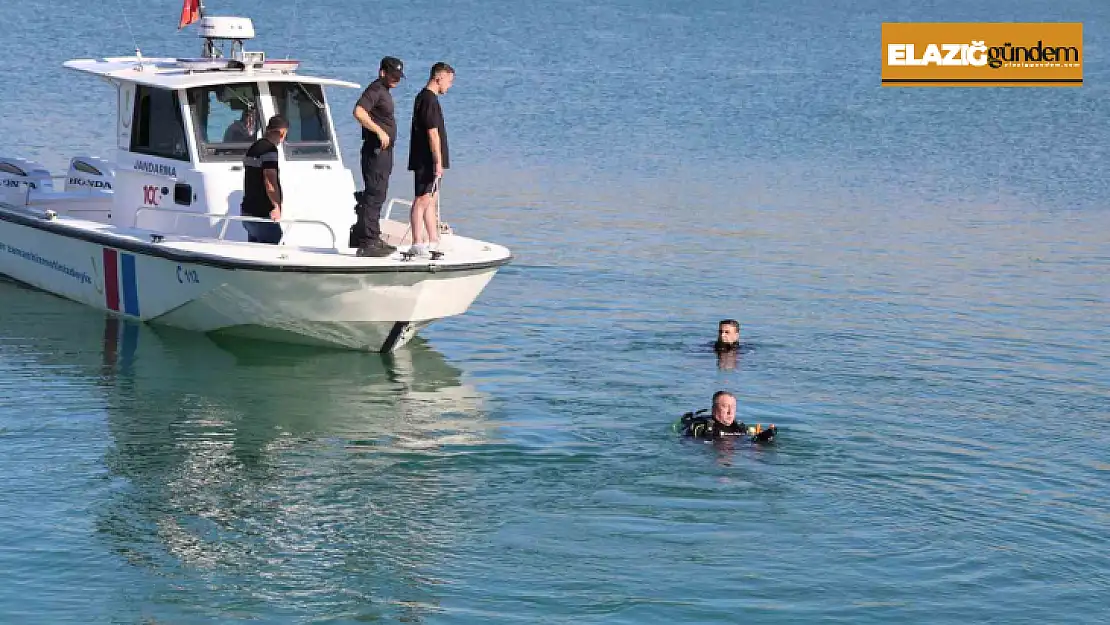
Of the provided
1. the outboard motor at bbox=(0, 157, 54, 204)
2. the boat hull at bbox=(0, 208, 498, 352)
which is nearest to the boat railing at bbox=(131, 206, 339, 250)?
the boat hull at bbox=(0, 208, 498, 352)

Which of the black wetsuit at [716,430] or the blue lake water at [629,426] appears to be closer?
the blue lake water at [629,426]

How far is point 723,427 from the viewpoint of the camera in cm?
1334

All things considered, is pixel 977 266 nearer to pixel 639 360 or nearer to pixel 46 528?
pixel 639 360

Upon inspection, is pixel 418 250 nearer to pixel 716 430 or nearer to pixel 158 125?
pixel 158 125

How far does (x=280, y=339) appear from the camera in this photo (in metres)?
16.8

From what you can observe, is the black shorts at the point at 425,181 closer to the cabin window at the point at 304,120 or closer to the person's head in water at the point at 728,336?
the cabin window at the point at 304,120

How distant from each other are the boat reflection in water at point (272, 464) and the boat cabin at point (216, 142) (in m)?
1.33

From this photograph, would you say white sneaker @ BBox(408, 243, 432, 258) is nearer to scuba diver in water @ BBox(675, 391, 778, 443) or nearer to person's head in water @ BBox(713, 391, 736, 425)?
scuba diver in water @ BBox(675, 391, 778, 443)

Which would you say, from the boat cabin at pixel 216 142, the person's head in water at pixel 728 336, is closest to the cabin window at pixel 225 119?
the boat cabin at pixel 216 142

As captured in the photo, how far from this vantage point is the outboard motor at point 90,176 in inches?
764

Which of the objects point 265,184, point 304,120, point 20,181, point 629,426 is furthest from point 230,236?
point 629,426

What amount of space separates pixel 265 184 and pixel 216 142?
1.30m

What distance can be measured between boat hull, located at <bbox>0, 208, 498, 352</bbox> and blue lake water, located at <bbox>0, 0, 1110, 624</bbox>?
0.31m

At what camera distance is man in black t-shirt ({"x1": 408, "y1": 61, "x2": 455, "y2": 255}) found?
1533cm
